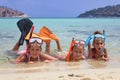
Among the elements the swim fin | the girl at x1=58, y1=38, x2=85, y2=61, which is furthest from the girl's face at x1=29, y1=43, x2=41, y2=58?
the swim fin

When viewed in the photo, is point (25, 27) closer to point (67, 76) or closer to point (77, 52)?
point (77, 52)

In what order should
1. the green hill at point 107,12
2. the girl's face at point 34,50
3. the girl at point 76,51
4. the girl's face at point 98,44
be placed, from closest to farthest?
the girl's face at point 34,50, the girl at point 76,51, the girl's face at point 98,44, the green hill at point 107,12

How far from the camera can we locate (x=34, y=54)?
22.7 feet

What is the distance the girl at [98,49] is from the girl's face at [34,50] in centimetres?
128

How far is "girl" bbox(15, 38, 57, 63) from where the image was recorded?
6.80 metres

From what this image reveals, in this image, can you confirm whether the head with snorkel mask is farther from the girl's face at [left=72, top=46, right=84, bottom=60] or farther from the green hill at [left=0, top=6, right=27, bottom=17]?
the green hill at [left=0, top=6, right=27, bottom=17]

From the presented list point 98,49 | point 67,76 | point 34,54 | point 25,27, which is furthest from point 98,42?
point 67,76

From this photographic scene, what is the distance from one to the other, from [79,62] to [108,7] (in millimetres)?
95171

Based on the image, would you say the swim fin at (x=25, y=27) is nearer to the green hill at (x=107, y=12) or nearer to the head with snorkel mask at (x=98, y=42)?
the head with snorkel mask at (x=98, y=42)

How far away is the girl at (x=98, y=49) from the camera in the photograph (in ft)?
23.9

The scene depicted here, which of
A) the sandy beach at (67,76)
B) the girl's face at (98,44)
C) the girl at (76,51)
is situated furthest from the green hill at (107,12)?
the sandy beach at (67,76)

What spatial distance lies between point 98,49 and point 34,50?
146cm

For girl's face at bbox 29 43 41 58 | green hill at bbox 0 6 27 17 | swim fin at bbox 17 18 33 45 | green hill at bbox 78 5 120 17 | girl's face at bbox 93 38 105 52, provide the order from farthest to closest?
green hill at bbox 0 6 27 17
green hill at bbox 78 5 120 17
swim fin at bbox 17 18 33 45
girl's face at bbox 93 38 105 52
girl's face at bbox 29 43 41 58

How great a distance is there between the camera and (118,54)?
28.1 feet
